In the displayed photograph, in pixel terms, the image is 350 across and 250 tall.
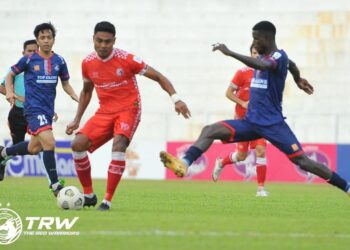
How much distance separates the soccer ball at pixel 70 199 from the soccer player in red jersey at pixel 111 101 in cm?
27

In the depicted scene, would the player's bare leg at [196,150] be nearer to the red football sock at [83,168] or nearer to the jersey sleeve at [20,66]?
the red football sock at [83,168]

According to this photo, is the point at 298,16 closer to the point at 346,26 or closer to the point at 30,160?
the point at 346,26

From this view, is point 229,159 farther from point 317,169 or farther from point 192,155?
point 192,155

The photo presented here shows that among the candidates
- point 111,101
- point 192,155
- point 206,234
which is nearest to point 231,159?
point 111,101

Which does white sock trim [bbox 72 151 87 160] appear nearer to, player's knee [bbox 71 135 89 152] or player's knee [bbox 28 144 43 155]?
player's knee [bbox 71 135 89 152]

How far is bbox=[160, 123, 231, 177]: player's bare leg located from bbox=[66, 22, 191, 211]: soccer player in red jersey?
0.74 meters

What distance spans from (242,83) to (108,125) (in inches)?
221

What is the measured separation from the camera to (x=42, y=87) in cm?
1326

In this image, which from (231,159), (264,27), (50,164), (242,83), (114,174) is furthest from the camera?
(231,159)

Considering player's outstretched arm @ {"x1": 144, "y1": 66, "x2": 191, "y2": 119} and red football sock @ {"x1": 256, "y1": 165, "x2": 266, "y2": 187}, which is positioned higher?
player's outstretched arm @ {"x1": 144, "y1": 66, "x2": 191, "y2": 119}

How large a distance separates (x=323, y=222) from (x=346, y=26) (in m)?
22.2

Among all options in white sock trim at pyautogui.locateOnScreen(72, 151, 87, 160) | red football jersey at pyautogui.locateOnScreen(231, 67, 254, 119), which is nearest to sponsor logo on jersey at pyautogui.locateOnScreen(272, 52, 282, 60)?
white sock trim at pyautogui.locateOnScreen(72, 151, 87, 160)

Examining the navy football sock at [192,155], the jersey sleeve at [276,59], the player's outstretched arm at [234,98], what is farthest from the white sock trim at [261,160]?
the navy football sock at [192,155]

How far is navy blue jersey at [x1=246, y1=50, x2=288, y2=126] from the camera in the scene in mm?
11266
